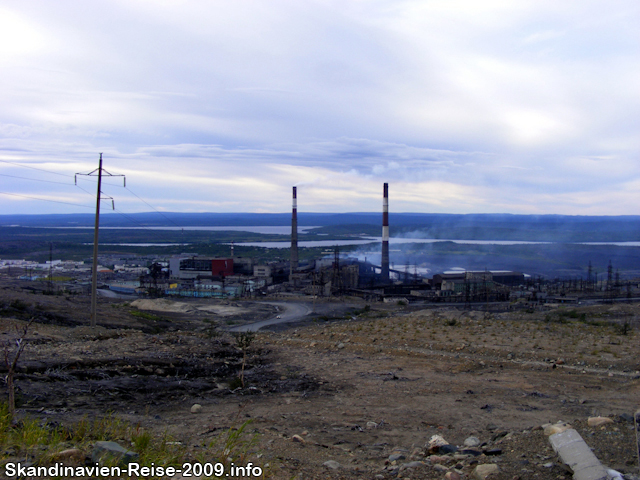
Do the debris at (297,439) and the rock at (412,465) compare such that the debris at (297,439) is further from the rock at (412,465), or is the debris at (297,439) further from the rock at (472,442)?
the rock at (472,442)

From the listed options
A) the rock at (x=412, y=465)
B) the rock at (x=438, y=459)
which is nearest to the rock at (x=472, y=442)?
the rock at (x=438, y=459)

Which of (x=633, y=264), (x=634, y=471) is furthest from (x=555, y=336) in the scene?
(x=633, y=264)

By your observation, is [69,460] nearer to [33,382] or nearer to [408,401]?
[33,382]

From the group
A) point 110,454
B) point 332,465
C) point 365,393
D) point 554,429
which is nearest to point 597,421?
point 554,429

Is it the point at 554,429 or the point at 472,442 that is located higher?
the point at 554,429

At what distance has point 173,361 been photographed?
31.1ft

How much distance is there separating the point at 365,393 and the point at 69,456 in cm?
490

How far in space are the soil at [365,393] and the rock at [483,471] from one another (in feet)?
0.25

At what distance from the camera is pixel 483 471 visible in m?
4.17

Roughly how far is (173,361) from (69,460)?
5.78m

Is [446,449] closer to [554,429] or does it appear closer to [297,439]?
[554,429]

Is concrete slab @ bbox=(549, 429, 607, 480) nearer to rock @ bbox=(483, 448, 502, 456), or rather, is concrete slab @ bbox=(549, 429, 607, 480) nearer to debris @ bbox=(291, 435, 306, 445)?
rock @ bbox=(483, 448, 502, 456)

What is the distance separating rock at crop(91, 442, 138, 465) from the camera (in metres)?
3.80

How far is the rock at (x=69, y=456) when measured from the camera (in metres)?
3.79
